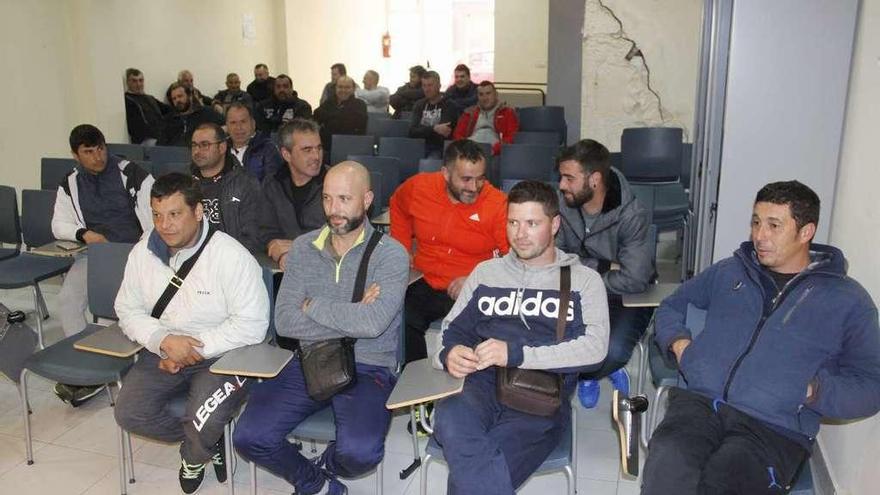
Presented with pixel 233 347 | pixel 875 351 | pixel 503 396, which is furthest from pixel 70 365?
pixel 875 351

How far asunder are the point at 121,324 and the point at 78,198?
1.58 meters

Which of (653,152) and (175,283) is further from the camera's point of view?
(653,152)

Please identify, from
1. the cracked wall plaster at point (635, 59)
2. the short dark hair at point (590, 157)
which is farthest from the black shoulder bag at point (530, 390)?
the cracked wall plaster at point (635, 59)

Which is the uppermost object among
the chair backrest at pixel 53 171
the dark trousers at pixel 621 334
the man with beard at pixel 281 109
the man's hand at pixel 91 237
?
the man with beard at pixel 281 109

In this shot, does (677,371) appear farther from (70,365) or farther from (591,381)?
(70,365)

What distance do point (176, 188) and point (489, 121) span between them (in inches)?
175

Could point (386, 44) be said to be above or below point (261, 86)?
above

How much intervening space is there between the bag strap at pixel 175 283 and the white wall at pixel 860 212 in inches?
93.6

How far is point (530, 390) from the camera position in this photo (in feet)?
7.39

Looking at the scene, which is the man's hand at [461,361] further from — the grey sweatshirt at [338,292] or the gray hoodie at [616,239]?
the gray hoodie at [616,239]

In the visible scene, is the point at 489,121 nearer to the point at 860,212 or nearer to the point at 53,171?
the point at 53,171

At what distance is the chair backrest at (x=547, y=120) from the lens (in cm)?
719

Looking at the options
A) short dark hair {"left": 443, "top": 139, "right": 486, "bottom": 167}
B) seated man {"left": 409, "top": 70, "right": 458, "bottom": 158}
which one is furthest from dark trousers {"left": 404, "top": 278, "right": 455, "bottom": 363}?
seated man {"left": 409, "top": 70, "right": 458, "bottom": 158}

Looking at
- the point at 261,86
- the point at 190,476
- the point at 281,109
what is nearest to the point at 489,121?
the point at 281,109
